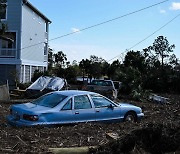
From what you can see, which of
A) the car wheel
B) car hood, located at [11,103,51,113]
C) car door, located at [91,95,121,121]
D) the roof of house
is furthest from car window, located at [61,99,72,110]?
the roof of house

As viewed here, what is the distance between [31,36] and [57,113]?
96.3 ft

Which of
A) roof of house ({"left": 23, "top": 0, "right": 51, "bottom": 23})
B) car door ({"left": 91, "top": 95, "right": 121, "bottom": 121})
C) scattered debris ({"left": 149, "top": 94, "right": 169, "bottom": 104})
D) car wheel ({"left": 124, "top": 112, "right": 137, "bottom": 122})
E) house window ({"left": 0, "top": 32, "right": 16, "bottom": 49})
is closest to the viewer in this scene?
car door ({"left": 91, "top": 95, "right": 121, "bottom": 121})

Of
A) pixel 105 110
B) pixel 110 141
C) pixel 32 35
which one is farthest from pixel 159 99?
pixel 32 35

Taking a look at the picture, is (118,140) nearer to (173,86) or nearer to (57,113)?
(57,113)

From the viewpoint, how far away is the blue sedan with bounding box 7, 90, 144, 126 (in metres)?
9.79

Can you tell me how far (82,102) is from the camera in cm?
1078

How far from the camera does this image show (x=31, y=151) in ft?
20.7

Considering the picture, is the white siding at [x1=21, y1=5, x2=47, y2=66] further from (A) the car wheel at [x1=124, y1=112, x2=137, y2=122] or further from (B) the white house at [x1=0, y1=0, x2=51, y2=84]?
(A) the car wheel at [x1=124, y1=112, x2=137, y2=122]

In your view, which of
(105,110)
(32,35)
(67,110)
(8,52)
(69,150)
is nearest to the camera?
(69,150)

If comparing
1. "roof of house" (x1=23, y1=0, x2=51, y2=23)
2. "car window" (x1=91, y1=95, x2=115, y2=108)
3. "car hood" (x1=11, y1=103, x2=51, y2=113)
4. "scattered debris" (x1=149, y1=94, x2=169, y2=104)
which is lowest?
"scattered debris" (x1=149, y1=94, x2=169, y2=104)

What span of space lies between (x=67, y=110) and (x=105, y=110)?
1473 mm

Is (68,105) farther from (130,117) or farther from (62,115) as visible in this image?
(130,117)

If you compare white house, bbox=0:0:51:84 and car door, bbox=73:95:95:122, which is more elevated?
white house, bbox=0:0:51:84

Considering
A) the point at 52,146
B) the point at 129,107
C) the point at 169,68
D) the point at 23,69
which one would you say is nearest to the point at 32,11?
the point at 23,69
